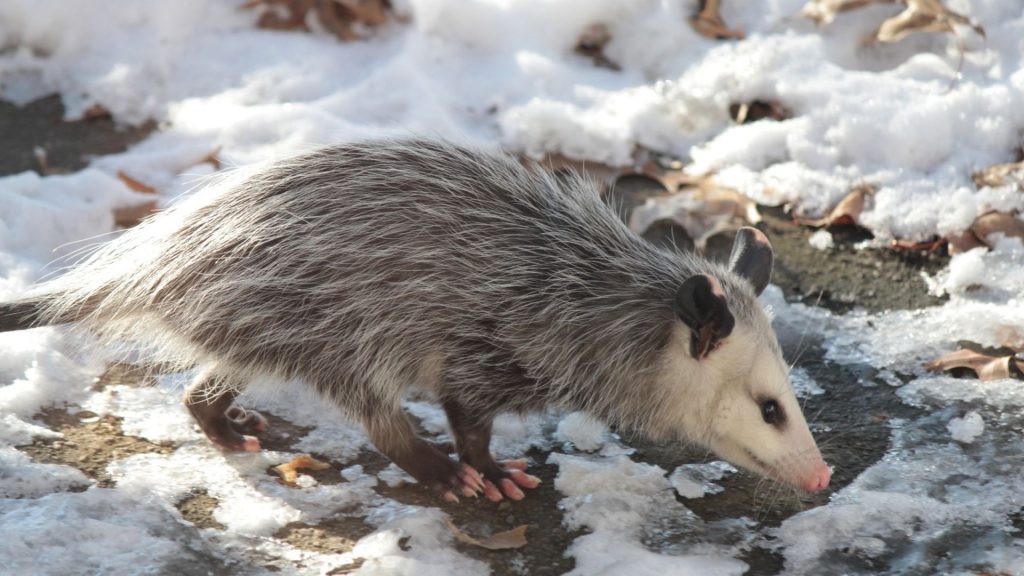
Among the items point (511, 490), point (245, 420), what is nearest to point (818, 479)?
point (511, 490)

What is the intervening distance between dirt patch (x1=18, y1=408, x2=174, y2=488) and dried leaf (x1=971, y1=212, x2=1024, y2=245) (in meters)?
2.33

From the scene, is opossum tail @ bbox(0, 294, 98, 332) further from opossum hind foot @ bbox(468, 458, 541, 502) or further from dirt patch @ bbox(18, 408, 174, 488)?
opossum hind foot @ bbox(468, 458, 541, 502)

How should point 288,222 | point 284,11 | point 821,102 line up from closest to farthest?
point 288,222 < point 821,102 < point 284,11

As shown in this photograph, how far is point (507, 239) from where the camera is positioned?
2.63m

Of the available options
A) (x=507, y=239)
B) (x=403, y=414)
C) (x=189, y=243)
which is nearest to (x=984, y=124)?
(x=507, y=239)

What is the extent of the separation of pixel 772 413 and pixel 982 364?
730mm

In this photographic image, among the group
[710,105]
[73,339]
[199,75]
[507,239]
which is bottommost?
[73,339]

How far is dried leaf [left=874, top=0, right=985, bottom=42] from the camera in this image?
3.96m

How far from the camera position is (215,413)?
2.75 m

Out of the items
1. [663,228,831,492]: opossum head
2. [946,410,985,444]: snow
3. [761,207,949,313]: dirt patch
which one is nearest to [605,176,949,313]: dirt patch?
[761,207,949,313]: dirt patch

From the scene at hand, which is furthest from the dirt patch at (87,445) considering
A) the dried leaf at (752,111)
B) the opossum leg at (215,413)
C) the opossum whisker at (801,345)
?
the dried leaf at (752,111)

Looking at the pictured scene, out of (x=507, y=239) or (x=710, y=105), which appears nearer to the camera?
(x=507, y=239)

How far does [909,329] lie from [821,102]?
107cm

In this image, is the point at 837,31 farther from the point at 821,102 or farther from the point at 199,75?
the point at 199,75
